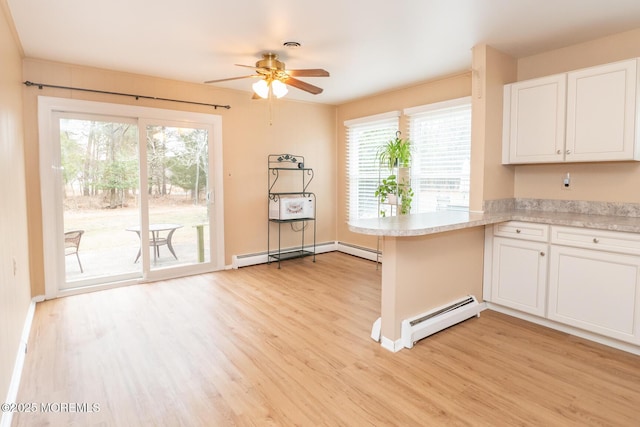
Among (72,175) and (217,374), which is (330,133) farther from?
(217,374)

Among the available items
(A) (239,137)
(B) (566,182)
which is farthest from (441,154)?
(A) (239,137)

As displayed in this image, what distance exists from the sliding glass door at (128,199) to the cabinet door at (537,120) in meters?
3.57

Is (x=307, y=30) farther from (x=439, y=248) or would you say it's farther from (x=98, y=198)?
(x=98, y=198)

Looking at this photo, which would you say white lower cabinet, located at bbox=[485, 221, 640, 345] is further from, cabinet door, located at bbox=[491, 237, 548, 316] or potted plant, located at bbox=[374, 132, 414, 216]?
potted plant, located at bbox=[374, 132, 414, 216]

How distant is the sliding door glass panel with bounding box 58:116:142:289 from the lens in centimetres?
400

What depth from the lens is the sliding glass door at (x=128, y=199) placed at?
394 cm

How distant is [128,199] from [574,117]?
4.75 meters

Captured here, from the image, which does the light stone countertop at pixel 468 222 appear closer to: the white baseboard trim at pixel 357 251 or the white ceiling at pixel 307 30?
the white ceiling at pixel 307 30

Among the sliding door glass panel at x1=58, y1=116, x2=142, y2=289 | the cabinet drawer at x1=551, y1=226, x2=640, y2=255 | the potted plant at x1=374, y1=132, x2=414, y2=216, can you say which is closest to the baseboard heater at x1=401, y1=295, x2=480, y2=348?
the cabinet drawer at x1=551, y1=226, x2=640, y2=255

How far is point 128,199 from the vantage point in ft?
14.3

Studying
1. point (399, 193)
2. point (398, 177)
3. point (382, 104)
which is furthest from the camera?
point (382, 104)

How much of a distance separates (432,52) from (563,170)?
1.71m

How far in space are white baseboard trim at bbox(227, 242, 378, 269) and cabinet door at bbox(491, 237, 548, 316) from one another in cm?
226

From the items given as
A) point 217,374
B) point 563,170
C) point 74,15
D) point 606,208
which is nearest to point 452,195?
point 563,170
